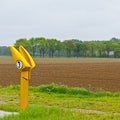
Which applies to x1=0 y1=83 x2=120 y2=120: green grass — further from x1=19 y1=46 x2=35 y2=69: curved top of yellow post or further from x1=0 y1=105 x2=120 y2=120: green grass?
x1=19 y1=46 x2=35 y2=69: curved top of yellow post

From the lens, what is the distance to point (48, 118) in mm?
7785

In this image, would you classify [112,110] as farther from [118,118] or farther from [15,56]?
[15,56]

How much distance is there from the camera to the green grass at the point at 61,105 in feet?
27.0

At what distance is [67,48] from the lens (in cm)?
15625

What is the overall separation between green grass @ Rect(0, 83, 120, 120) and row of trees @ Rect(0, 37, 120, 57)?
12289cm

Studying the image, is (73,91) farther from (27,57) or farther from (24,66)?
(24,66)

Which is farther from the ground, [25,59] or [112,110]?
[25,59]

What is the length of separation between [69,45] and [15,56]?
481ft

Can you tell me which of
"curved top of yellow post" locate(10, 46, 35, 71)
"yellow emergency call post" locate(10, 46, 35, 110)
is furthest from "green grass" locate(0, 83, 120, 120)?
"curved top of yellow post" locate(10, 46, 35, 71)

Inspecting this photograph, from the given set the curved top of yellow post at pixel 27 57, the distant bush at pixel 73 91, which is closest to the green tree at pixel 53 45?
the distant bush at pixel 73 91

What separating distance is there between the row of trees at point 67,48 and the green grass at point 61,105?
122893mm

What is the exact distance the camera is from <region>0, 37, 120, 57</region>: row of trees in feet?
477

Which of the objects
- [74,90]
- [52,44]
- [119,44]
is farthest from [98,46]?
[74,90]

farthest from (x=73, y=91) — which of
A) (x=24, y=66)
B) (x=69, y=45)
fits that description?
(x=69, y=45)
